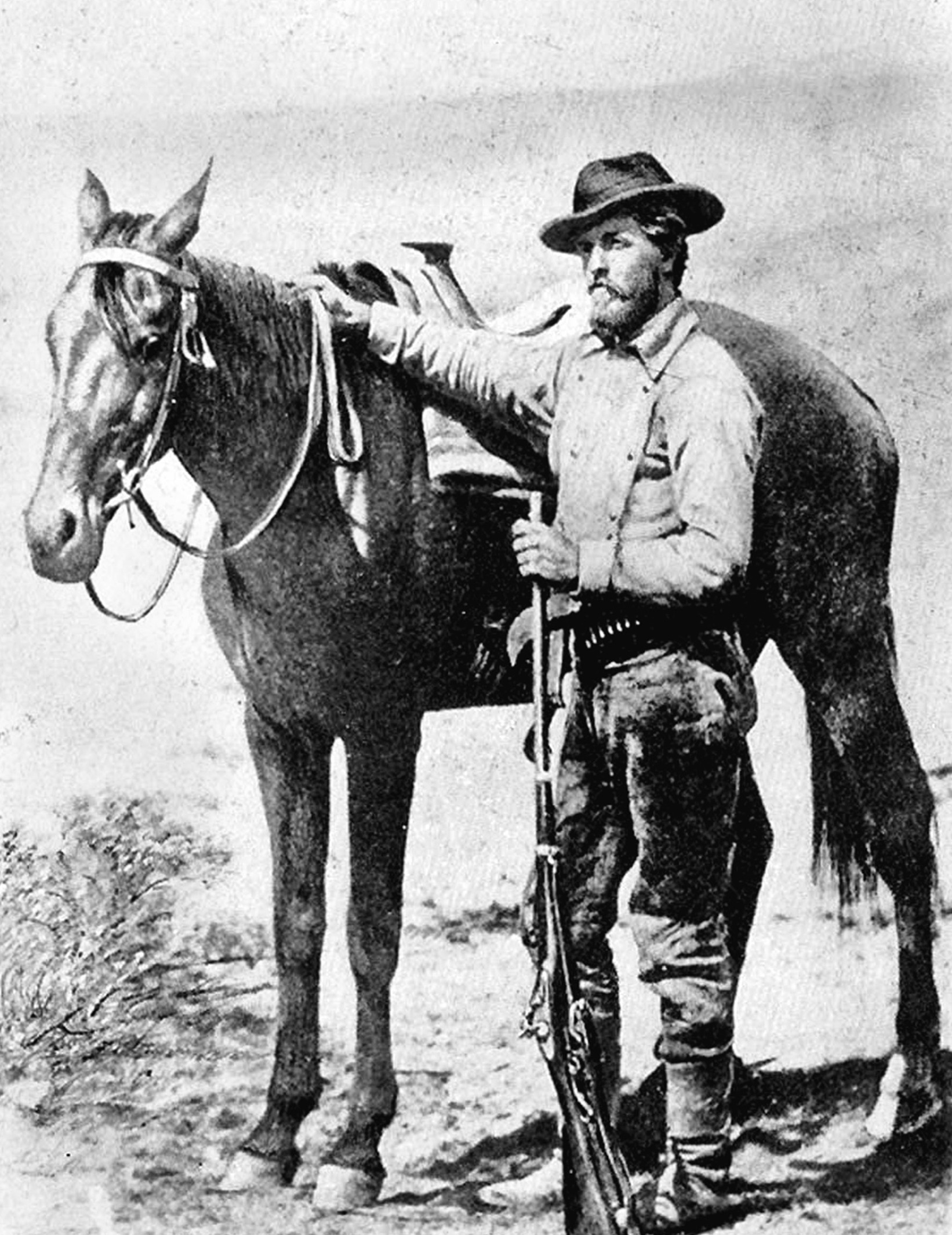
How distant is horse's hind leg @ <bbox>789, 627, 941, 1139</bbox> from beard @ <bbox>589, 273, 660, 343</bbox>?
79 cm

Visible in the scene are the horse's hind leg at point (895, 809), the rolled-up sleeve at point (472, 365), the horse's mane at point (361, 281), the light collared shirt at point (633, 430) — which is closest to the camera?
the light collared shirt at point (633, 430)

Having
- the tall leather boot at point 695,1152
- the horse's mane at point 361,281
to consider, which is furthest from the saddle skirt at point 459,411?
the tall leather boot at point 695,1152

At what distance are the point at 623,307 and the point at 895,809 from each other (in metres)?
1.20

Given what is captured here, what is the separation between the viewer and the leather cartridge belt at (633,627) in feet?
11.6

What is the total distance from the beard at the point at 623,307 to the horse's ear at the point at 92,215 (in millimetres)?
925

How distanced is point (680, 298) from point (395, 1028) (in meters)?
1.57

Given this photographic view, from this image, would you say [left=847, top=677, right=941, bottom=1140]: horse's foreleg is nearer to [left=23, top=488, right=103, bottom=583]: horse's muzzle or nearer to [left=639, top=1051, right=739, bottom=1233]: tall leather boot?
[left=639, top=1051, right=739, bottom=1233]: tall leather boot

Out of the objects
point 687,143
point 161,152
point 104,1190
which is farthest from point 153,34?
point 104,1190

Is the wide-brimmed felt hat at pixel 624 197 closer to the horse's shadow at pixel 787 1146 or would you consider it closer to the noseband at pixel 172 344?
the noseband at pixel 172 344

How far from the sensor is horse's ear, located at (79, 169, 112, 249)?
350cm

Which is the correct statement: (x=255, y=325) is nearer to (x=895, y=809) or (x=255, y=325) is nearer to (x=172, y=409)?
(x=172, y=409)

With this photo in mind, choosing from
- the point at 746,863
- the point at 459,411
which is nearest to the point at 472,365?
the point at 459,411

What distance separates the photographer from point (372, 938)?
12.5ft

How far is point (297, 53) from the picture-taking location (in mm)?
4027
